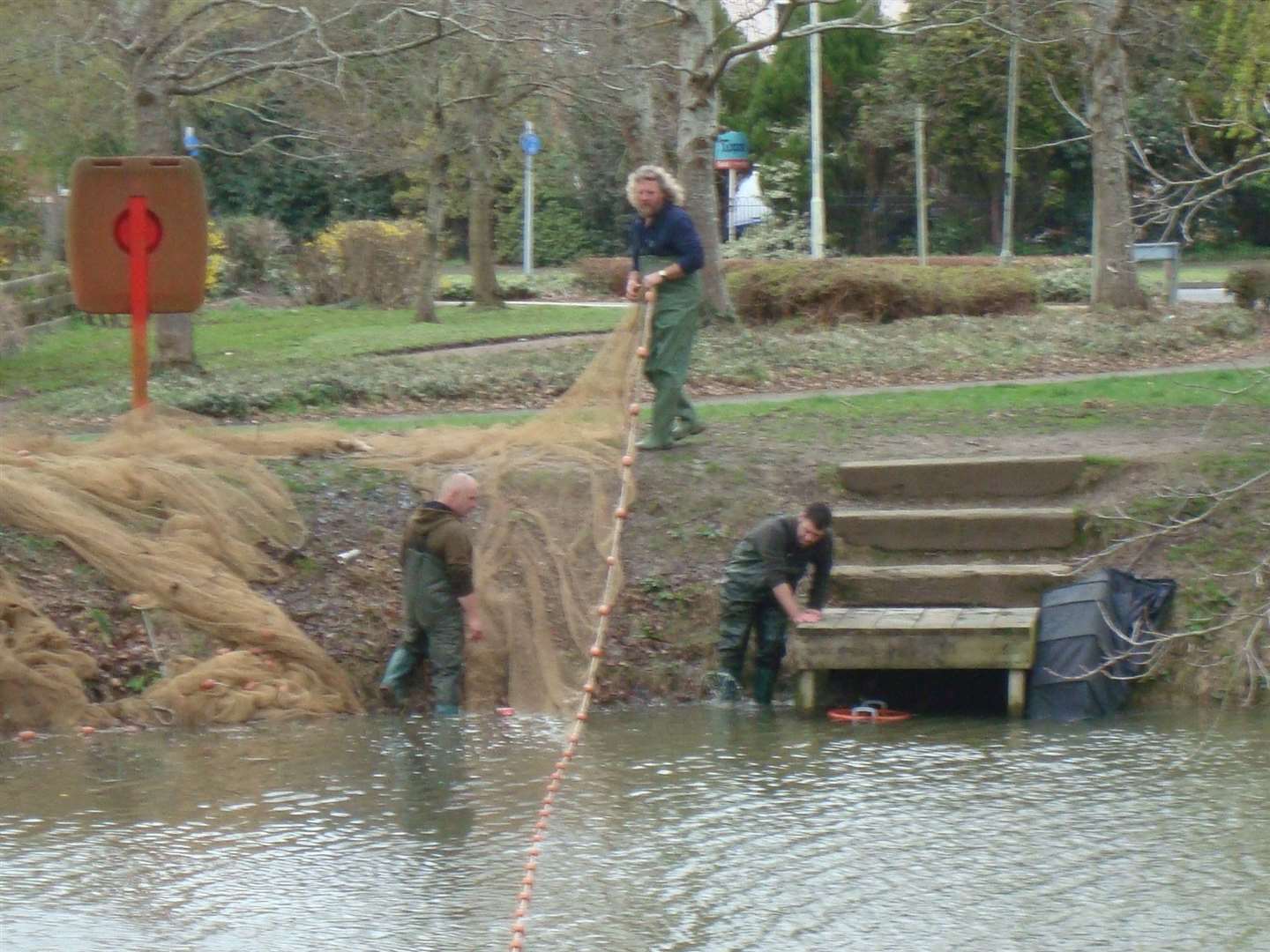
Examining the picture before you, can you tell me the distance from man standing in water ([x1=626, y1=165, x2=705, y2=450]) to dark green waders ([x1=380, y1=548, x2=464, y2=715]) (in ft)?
7.96

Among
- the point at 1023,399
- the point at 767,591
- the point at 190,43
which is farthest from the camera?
the point at 190,43

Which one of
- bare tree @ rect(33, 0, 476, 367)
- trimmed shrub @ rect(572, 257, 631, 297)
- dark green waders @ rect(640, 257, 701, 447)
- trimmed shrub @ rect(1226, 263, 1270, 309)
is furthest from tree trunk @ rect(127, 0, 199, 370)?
trimmed shrub @ rect(572, 257, 631, 297)

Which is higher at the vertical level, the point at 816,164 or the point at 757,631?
the point at 816,164

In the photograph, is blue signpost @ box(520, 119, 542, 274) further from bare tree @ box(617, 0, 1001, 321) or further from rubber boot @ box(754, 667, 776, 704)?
rubber boot @ box(754, 667, 776, 704)

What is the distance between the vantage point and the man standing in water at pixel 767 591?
33.2ft

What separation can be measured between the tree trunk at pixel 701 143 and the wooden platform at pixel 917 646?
921cm

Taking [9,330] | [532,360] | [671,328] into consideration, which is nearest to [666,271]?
[671,328]

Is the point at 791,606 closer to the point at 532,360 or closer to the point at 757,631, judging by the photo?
the point at 757,631

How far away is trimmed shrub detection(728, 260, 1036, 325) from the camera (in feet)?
71.8

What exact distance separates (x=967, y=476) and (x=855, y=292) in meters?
10.6

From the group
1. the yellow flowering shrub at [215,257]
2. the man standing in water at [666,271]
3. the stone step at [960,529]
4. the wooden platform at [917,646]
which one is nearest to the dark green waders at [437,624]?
the wooden platform at [917,646]

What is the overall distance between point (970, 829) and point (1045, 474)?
4.98 meters

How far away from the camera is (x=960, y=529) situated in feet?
37.1

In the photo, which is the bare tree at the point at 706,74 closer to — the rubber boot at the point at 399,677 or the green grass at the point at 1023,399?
the green grass at the point at 1023,399
